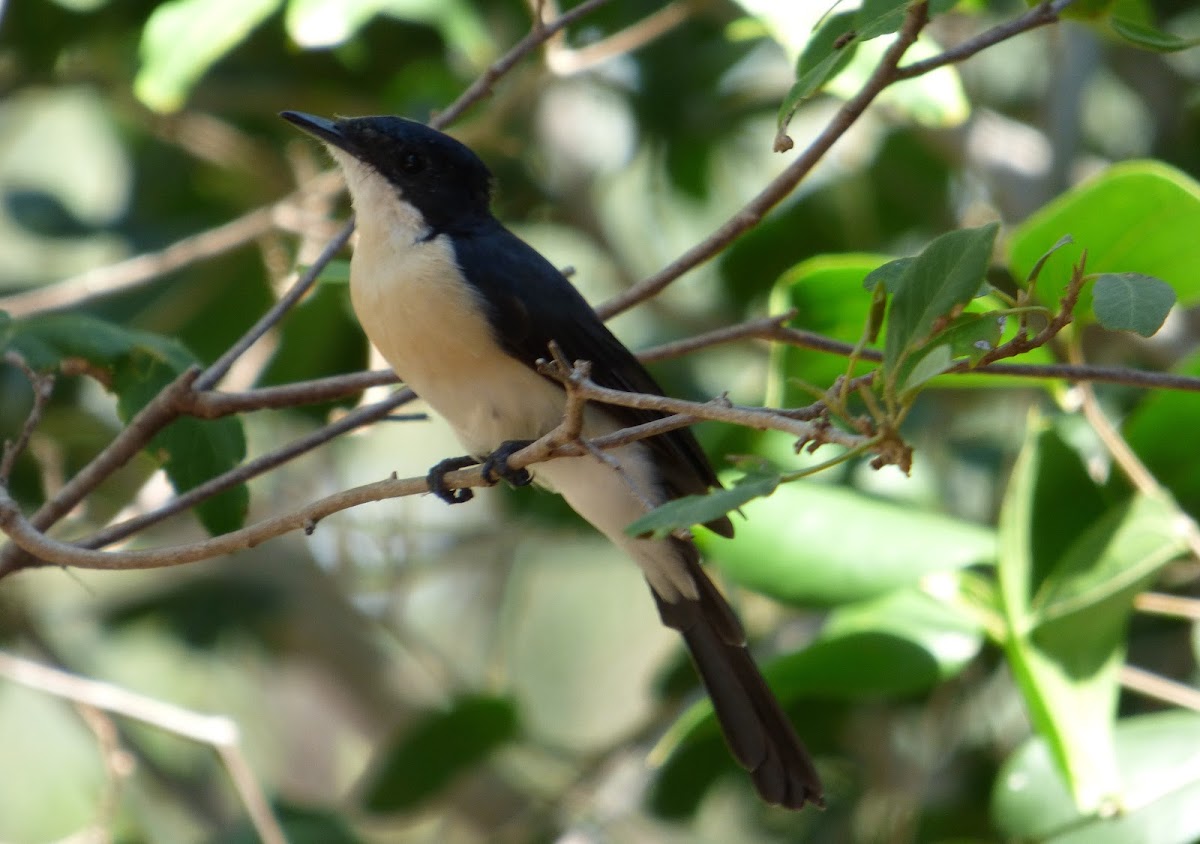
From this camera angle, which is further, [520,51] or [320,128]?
[320,128]

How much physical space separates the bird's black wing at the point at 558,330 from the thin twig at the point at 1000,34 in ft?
2.77

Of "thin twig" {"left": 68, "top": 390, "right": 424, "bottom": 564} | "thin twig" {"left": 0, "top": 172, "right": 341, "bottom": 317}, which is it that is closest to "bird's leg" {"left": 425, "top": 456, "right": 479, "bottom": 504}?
"thin twig" {"left": 68, "top": 390, "right": 424, "bottom": 564}

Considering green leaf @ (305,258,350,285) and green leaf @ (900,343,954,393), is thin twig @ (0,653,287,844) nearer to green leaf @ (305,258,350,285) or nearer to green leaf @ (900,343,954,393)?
green leaf @ (305,258,350,285)

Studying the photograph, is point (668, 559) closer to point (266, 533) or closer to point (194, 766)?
point (266, 533)

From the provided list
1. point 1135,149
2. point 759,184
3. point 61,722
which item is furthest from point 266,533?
point 61,722

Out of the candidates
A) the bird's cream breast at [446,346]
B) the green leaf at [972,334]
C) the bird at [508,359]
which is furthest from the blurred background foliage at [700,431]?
the green leaf at [972,334]

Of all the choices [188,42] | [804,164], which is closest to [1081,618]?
[804,164]

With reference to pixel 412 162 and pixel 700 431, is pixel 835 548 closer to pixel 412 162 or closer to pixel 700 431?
pixel 700 431

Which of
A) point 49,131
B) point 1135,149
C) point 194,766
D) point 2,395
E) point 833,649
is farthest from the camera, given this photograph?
point 49,131

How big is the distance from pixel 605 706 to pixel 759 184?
3.04 meters

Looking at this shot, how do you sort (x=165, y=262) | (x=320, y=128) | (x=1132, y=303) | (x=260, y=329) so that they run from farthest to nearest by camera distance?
(x=165, y=262), (x=320, y=128), (x=260, y=329), (x=1132, y=303)

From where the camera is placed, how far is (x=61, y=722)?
7.75m

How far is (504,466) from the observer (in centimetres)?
239

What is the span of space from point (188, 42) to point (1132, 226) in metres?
1.99
